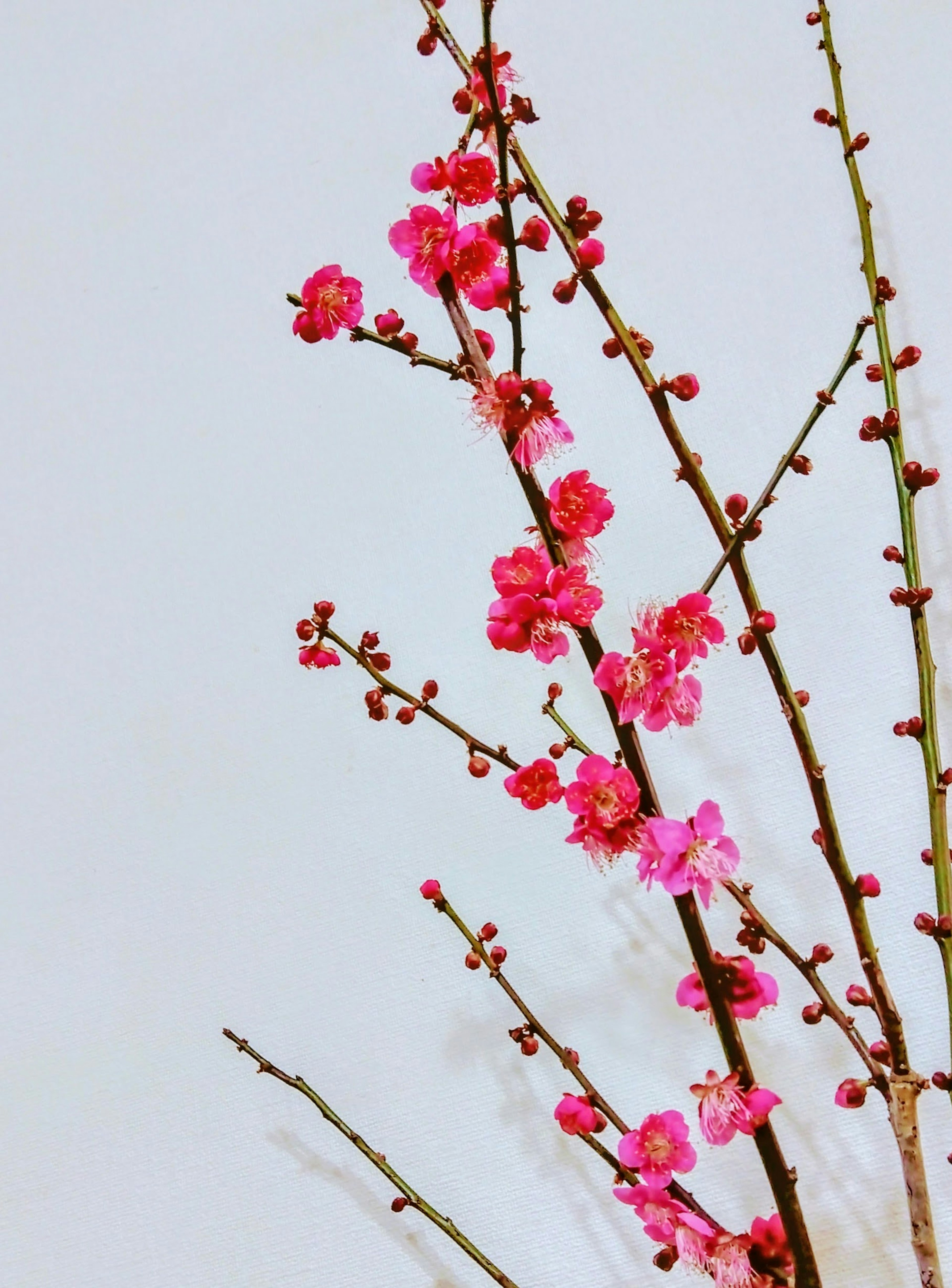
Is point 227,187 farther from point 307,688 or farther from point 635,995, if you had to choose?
point 635,995

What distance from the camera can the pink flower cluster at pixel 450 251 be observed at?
0.41 m

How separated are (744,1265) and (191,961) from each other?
495 mm

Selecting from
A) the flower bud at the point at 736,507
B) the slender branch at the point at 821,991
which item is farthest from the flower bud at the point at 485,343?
the slender branch at the point at 821,991

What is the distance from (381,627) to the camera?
0.81 m

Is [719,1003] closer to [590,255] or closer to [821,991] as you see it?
[821,991]

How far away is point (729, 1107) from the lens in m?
0.37

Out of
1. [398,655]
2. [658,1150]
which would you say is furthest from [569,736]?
[398,655]

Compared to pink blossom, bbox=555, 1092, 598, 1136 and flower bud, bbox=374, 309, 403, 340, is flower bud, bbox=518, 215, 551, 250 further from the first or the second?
pink blossom, bbox=555, 1092, 598, 1136

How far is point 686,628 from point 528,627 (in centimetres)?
6

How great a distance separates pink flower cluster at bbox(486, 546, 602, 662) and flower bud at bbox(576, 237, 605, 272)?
0.11 m

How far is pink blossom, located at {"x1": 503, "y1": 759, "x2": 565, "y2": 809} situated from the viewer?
1.41 ft

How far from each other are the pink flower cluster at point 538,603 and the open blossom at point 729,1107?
0.56 feet

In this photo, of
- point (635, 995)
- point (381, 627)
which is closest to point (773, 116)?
point (381, 627)

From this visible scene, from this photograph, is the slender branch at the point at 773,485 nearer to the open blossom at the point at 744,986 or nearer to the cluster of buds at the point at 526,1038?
the open blossom at the point at 744,986
